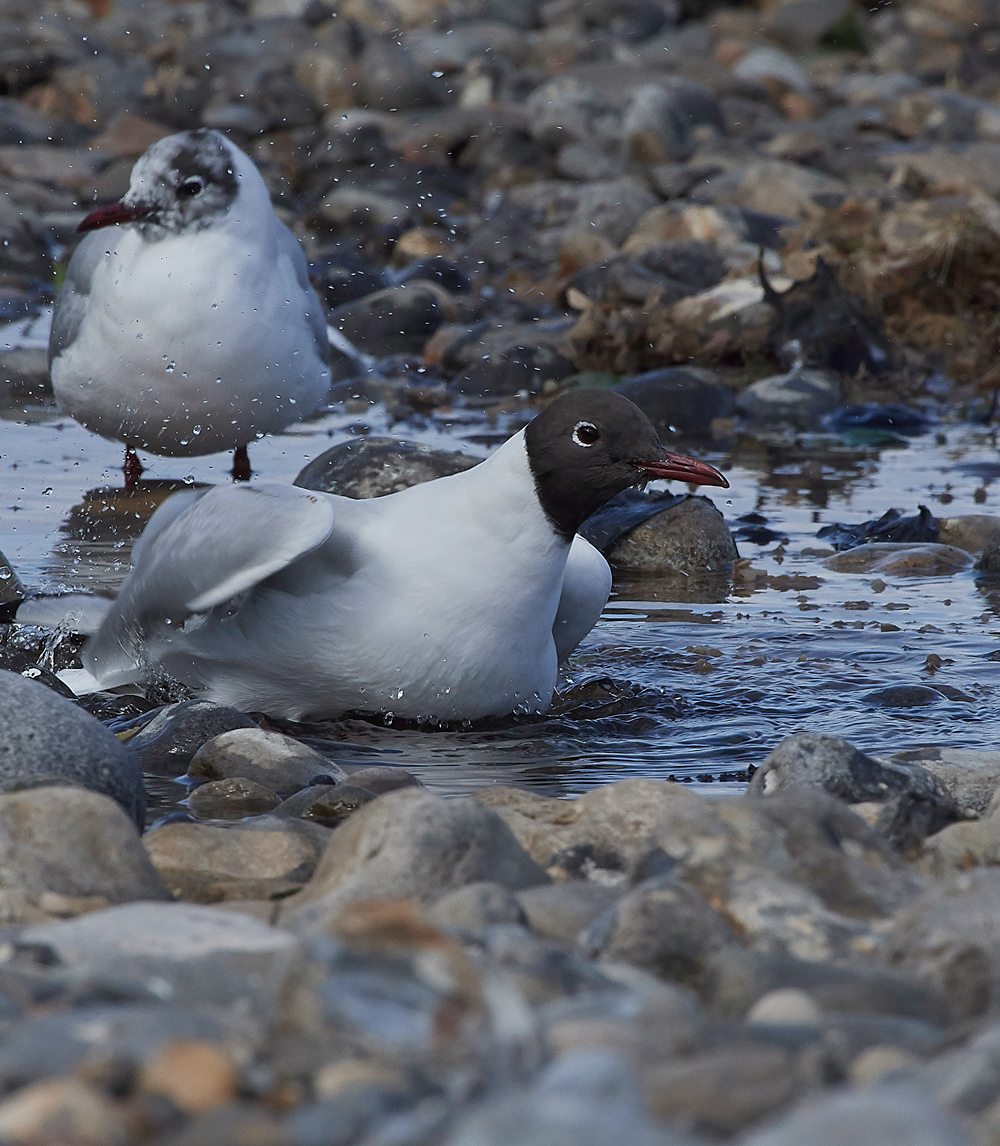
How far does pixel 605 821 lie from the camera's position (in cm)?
326

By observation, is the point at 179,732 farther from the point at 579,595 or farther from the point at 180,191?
the point at 180,191

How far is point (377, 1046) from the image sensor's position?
184 centimetres

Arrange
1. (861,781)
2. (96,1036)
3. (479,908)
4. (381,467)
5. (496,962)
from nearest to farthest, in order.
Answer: (96,1036) < (496,962) < (479,908) < (861,781) < (381,467)

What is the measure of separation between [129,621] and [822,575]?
2.56 m

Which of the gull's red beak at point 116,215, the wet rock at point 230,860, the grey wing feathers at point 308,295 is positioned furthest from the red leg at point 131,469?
the wet rock at point 230,860

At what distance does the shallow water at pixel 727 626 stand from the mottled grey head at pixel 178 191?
1.23 meters

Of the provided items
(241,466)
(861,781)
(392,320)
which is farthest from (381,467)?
(392,320)

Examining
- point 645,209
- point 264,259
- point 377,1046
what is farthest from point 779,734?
point 645,209

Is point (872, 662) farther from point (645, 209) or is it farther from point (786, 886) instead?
point (645, 209)

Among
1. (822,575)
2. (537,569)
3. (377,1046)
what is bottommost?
(822,575)

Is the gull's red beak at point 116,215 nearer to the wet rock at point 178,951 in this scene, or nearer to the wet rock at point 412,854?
the wet rock at point 412,854

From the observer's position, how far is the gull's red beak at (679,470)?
4273 mm

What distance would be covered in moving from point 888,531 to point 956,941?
170 inches

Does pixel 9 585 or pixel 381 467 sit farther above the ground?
pixel 381 467
